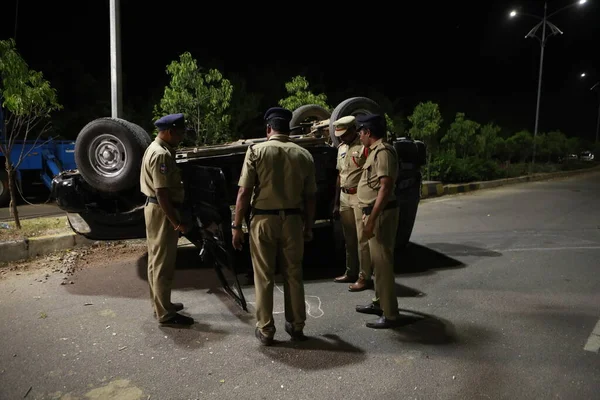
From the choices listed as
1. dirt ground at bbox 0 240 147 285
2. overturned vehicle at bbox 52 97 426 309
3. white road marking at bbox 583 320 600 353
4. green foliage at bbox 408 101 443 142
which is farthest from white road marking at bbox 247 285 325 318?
green foliage at bbox 408 101 443 142

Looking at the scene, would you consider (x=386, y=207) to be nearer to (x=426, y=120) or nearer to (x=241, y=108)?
(x=426, y=120)

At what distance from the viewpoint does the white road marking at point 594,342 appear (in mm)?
3625

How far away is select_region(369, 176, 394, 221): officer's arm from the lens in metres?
3.78

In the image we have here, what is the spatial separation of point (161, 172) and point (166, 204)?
254 mm

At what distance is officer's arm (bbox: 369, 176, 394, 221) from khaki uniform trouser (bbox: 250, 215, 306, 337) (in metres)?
0.60

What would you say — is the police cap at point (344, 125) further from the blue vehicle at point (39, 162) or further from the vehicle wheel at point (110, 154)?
the blue vehicle at point (39, 162)

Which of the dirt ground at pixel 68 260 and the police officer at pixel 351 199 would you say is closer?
the police officer at pixel 351 199

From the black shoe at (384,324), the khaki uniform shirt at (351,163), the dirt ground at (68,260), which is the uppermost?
the khaki uniform shirt at (351,163)

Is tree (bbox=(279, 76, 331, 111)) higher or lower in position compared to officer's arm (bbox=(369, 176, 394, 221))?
higher

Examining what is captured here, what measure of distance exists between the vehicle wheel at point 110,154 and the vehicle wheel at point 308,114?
2896 mm

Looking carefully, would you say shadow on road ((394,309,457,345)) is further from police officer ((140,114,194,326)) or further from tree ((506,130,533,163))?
tree ((506,130,533,163))

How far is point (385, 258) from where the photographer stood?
391cm

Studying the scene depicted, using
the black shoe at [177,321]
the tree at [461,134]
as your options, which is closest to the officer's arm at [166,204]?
the black shoe at [177,321]

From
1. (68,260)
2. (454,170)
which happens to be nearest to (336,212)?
(68,260)
